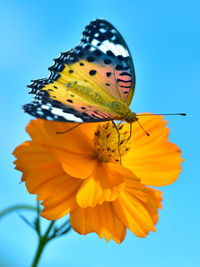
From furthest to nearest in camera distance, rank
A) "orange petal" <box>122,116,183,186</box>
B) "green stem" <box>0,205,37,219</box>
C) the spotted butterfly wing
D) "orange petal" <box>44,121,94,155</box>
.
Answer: "green stem" <box>0,205,37,219</box>, "orange petal" <box>122,116,183,186</box>, the spotted butterfly wing, "orange petal" <box>44,121,94,155</box>

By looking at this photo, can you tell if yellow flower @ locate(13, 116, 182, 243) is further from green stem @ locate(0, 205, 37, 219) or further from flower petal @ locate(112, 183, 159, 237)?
green stem @ locate(0, 205, 37, 219)

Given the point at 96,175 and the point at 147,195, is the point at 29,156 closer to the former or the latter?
the point at 96,175

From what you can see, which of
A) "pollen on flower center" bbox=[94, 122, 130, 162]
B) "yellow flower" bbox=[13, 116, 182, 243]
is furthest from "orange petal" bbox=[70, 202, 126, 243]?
"pollen on flower center" bbox=[94, 122, 130, 162]

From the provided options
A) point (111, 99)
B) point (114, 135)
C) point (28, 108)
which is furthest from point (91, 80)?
point (28, 108)

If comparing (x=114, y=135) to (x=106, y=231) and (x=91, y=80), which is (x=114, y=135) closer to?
(x=91, y=80)

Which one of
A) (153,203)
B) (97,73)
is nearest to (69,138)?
(97,73)

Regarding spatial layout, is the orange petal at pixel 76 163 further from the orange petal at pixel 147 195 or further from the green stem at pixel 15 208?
the green stem at pixel 15 208

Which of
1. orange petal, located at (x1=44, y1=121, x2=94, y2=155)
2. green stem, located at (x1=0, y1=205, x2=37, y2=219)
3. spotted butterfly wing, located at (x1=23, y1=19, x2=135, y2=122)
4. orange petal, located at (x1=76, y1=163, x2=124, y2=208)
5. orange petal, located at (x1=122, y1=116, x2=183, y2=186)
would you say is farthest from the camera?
green stem, located at (x1=0, y1=205, x2=37, y2=219)
